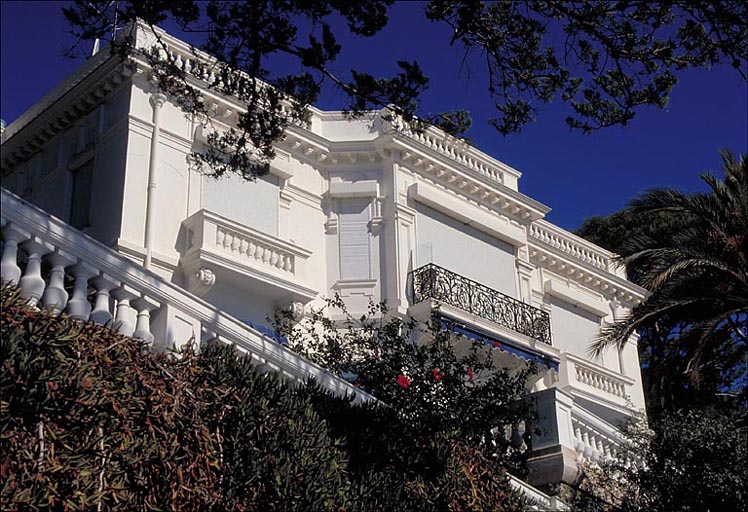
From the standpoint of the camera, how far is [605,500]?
12.4 meters

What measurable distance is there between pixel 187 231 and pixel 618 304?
41.2 ft

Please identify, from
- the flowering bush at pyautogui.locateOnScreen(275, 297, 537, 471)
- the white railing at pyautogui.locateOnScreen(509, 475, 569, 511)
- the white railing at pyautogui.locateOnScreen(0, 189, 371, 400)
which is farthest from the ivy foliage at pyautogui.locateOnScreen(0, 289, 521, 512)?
the white railing at pyautogui.locateOnScreen(509, 475, 569, 511)

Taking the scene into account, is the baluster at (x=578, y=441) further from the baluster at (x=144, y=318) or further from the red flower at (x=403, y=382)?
the baluster at (x=144, y=318)

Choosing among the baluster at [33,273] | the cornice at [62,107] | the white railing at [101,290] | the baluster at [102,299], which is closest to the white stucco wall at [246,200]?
the cornice at [62,107]

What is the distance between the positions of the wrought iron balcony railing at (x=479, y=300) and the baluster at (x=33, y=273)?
13.4 meters

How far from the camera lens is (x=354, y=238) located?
21.4 m

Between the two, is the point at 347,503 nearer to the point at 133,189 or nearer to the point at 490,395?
the point at 490,395

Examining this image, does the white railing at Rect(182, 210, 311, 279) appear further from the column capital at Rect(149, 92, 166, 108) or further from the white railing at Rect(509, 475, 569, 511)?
the white railing at Rect(509, 475, 569, 511)

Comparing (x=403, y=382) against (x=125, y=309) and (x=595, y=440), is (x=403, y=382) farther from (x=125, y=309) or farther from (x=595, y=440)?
(x=125, y=309)

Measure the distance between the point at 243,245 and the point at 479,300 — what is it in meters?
5.57

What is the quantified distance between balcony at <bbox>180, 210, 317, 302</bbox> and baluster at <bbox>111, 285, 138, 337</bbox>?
9.72 m

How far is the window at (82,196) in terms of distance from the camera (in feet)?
62.6

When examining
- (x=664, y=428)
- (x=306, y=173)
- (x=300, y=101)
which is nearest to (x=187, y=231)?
(x=306, y=173)

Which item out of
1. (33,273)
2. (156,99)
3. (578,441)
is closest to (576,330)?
(156,99)
